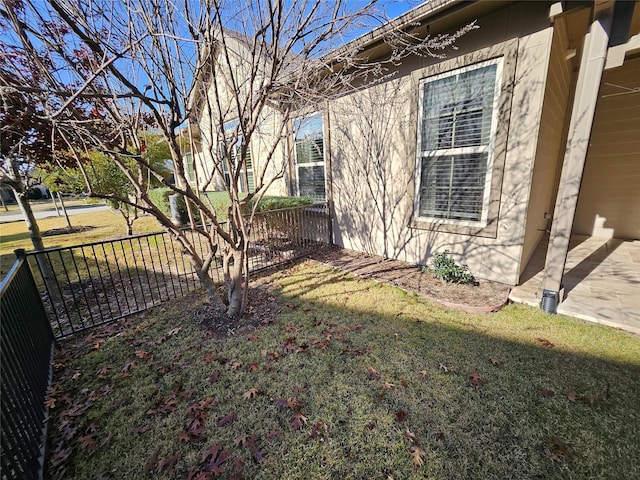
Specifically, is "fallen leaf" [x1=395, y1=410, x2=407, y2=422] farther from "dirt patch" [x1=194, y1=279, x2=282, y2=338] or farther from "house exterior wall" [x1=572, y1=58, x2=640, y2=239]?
"house exterior wall" [x1=572, y1=58, x2=640, y2=239]

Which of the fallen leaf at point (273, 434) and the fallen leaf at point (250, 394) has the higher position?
the fallen leaf at point (250, 394)

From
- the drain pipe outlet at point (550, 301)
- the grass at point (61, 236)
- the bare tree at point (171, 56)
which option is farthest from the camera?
the grass at point (61, 236)

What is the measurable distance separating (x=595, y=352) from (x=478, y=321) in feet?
3.37

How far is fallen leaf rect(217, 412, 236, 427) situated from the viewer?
7.00 ft

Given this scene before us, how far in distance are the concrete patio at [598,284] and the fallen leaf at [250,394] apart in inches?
142

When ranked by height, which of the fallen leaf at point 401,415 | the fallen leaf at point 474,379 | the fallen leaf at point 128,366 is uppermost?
the fallen leaf at point 128,366

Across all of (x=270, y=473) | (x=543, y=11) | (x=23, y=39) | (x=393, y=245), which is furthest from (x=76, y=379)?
(x=543, y=11)

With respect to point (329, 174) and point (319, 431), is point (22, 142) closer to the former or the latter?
point (319, 431)

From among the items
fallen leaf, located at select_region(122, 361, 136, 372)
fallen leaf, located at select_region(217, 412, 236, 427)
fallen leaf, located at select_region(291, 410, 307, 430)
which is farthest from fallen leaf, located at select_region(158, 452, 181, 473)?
fallen leaf, located at select_region(122, 361, 136, 372)

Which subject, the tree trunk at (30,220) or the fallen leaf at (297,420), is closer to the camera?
the fallen leaf at (297,420)

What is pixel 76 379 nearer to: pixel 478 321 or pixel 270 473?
pixel 270 473

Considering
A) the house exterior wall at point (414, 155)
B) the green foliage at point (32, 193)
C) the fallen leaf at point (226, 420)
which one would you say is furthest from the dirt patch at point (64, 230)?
the fallen leaf at point (226, 420)

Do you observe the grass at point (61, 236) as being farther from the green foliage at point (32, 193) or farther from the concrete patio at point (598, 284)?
the concrete patio at point (598, 284)

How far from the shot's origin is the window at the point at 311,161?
641 centimetres
